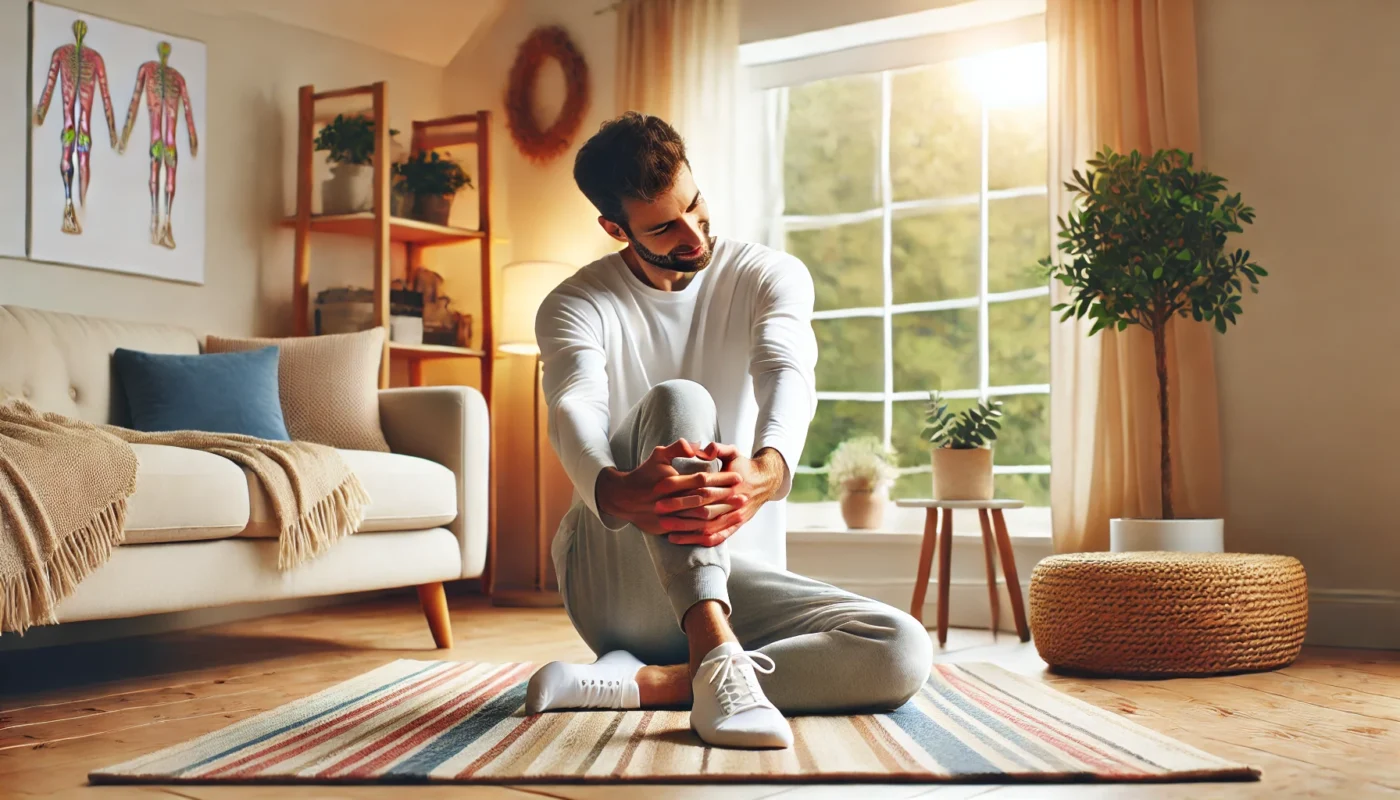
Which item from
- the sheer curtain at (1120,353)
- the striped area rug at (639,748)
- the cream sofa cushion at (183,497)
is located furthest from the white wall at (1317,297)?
the cream sofa cushion at (183,497)

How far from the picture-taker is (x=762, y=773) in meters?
1.44

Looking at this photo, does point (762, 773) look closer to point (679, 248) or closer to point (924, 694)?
point (924, 694)

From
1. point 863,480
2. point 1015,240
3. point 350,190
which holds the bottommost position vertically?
point 863,480

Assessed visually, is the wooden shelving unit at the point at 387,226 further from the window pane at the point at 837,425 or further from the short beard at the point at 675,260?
the short beard at the point at 675,260

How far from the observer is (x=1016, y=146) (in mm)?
3838

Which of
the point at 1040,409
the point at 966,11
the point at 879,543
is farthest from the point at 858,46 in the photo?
the point at 879,543

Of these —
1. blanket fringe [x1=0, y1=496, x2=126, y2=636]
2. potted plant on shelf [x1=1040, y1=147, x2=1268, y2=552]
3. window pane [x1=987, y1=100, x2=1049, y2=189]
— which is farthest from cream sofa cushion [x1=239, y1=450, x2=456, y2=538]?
window pane [x1=987, y1=100, x2=1049, y2=189]

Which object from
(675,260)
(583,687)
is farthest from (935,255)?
(583,687)

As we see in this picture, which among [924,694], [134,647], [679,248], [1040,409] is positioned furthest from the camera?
[1040,409]

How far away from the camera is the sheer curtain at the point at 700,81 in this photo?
410 centimetres

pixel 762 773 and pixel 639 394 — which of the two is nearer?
pixel 762 773

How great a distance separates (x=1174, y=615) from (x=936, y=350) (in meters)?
1.61

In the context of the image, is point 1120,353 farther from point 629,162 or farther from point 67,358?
point 67,358

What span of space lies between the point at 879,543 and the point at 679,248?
2045 mm
